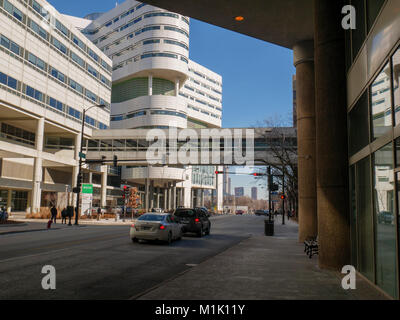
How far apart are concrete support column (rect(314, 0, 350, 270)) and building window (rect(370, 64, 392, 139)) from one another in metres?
2.60

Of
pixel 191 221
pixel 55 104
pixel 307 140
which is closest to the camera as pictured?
pixel 307 140

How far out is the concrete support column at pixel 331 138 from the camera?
10.8 meters

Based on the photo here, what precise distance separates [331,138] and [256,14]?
23.0 feet

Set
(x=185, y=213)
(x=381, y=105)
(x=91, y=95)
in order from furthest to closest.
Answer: (x=91, y=95)
(x=185, y=213)
(x=381, y=105)

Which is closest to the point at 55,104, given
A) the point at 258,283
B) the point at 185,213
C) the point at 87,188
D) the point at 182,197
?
the point at 87,188

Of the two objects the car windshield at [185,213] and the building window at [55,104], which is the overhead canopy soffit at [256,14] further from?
the building window at [55,104]

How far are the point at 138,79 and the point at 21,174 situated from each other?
46859mm

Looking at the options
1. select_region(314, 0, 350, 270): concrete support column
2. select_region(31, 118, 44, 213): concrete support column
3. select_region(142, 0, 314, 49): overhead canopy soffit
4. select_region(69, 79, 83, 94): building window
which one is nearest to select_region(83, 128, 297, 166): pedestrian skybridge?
select_region(69, 79, 83, 94): building window

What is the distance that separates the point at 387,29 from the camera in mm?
7258

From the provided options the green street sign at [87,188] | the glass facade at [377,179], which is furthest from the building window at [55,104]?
the glass facade at [377,179]

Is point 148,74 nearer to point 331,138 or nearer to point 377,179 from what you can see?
point 331,138

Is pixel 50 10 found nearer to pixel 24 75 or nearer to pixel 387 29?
pixel 24 75

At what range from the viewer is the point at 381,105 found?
25.9 feet
